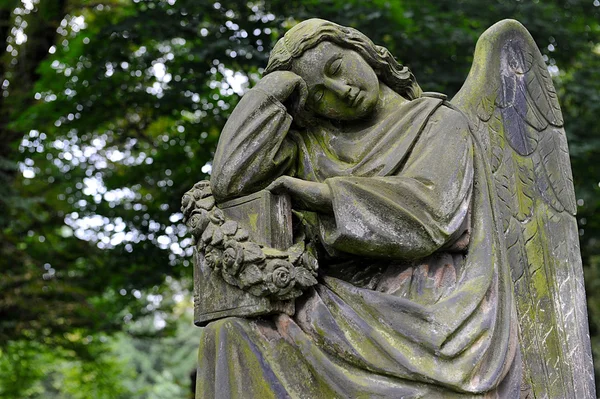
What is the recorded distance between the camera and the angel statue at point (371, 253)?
377 centimetres

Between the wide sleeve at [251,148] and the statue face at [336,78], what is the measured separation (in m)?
0.20

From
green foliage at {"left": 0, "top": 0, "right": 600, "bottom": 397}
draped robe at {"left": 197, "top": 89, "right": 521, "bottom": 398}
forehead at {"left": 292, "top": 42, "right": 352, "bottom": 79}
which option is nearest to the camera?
draped robe at {"left": 197, "top": 89, "right": 521, "bottom": 398}

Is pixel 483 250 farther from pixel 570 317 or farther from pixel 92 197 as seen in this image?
pixel 92 197

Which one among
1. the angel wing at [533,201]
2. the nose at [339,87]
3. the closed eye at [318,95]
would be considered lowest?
the angel wing at [533,201]

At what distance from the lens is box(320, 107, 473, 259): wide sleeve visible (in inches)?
153

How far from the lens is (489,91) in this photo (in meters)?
4.86

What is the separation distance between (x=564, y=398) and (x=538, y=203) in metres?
0.99

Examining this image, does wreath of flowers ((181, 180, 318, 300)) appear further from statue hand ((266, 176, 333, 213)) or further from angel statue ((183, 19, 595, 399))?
statue hand ((266, 176, 333, 213))

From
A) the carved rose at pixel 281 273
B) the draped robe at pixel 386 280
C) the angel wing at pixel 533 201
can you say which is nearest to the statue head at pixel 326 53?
the draped robe at pixel 386 280

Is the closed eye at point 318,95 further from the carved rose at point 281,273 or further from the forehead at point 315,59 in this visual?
the carved rose at point 281,273

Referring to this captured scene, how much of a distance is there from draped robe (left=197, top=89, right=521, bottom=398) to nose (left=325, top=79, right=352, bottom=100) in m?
0.22

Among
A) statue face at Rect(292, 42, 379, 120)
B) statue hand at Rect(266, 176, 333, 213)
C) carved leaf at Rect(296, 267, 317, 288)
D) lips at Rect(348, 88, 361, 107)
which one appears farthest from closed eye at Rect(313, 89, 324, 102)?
carved leaf at Rect(296, 267, 317, 288)

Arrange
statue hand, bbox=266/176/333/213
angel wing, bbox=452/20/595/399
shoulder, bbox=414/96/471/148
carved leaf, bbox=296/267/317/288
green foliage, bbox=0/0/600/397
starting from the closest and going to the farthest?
carved leaf, bbox=296/267/317/288 < statue hand, bbox=266/176/333/213 < shoulder, bbox=414/96/471/148 < angel wing, bbox=452/20/595/399 < green foliage, bbox=0/0/600/397

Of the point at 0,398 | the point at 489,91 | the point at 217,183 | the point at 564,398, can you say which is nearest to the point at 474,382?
the point at 564,398
